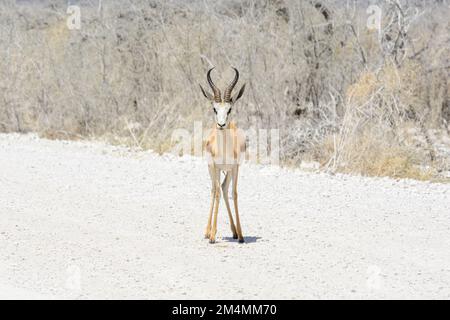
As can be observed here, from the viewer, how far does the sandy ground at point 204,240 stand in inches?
291

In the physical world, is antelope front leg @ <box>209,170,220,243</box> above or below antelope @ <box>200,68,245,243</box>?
below

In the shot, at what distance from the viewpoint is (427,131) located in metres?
15.8

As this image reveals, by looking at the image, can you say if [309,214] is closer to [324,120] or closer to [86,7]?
[324,120]

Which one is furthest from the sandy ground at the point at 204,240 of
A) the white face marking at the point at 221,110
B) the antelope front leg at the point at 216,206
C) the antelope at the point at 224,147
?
the white face marking at the point at 221,110

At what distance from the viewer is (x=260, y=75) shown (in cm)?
1698

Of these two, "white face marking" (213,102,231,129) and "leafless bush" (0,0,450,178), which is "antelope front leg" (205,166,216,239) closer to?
"white face marking" (213,102,231,129)

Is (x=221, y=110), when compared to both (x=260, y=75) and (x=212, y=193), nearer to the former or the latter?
(x=212, y=193)

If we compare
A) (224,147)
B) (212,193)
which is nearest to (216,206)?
(212,193)

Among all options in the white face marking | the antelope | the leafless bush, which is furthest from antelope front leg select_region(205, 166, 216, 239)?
the leafless bush

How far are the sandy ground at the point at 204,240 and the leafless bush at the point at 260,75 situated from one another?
5.92ft

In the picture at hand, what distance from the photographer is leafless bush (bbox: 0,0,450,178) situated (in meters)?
15.3

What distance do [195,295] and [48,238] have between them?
2800mm

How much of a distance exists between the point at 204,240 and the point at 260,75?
8282 mm

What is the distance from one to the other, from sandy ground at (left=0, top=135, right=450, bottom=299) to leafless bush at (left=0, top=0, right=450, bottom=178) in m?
1.80
